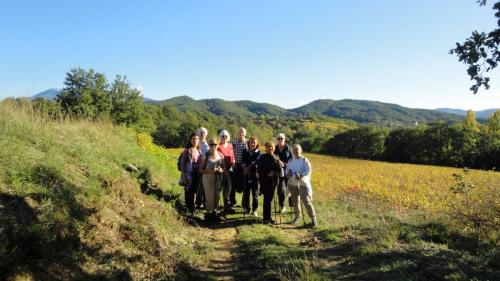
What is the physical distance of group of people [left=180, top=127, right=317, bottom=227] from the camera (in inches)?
339

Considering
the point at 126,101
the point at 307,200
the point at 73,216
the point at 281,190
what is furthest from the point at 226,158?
the point at 126,101

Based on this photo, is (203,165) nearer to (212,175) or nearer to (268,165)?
(212,175)

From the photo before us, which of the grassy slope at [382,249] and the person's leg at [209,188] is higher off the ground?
the person's leg at [209,188]

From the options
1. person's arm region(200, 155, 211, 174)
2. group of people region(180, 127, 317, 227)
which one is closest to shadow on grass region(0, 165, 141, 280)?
person's arm region(200, 155, 211, 174)

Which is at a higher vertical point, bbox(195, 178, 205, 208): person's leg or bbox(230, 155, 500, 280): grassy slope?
bbox(195, 178, 205, 208): person's leg

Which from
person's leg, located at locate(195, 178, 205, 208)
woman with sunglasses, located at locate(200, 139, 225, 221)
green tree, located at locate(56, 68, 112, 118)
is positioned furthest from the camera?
green tree, located at locate(56, 68, 112, 118)

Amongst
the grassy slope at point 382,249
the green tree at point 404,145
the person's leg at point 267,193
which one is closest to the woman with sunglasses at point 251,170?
the person's leg at point 267,193

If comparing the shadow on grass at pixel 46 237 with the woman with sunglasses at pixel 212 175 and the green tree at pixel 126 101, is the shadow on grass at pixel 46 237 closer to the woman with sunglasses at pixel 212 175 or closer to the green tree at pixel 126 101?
the woman with sunglasses at pixel 212 175

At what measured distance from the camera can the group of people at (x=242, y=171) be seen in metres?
8.61

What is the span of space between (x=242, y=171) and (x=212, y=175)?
1238 millimetres

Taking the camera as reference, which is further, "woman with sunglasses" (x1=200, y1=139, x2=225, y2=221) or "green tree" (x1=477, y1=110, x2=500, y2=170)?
"green tree" (x1=477, y1=110, x2=500, y2=170)

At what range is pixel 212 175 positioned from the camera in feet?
28.2

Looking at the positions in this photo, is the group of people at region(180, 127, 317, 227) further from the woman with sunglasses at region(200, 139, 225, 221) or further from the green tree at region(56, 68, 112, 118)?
the green tree at region(56, 68, 112, 118)

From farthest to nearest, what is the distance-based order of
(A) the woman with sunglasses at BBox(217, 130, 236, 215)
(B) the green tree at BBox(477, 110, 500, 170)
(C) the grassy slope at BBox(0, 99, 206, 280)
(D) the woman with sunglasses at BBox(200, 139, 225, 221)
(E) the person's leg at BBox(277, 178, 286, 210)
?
1. (B) the green tree at BBox(477, 110, 500, 170)
2. (E) the person's leg at BBox(277, 178, 286, 210)
3. (A) the woman with sunglasses at BBox(217, 130, 236, 215)
4. (D) the woman with sunglasses at BBox(200, 139, 225, 221)
5. (C) the grassy slope at BBox(0, 99, 206, 280)
